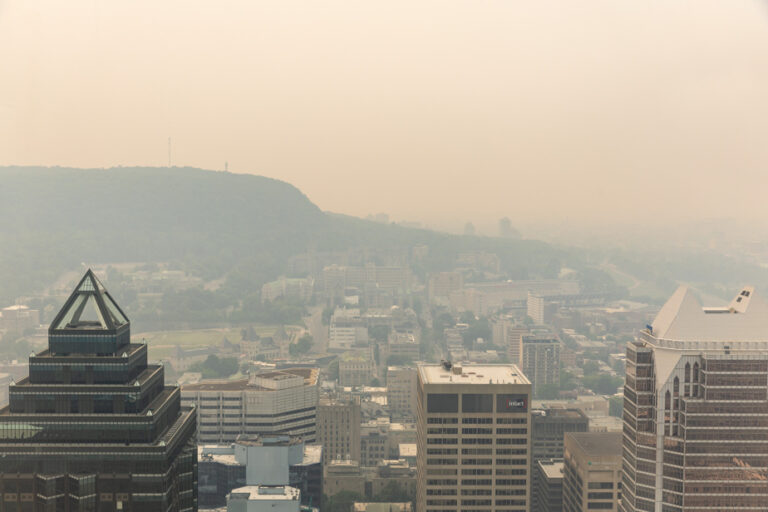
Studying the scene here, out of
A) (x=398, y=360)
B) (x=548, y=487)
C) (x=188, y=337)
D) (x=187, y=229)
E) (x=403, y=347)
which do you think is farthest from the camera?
A: (x=187, y=229)

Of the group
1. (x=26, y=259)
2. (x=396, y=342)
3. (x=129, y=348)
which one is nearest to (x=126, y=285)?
(x=26, y=259)

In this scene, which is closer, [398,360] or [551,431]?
[551,431]

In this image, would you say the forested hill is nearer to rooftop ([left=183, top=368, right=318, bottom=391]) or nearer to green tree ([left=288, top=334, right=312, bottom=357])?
green tree ([left=288, top=334, right=312, bottom=357])

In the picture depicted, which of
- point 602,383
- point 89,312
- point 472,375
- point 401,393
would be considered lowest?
→ point 401,393

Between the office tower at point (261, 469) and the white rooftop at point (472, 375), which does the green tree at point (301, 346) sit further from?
the white rooftop at point (472, 375)

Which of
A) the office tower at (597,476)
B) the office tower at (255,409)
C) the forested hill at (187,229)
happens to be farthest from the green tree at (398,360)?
the office tower at (597,476)

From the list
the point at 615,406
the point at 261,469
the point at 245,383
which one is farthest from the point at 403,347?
the point at 261,469

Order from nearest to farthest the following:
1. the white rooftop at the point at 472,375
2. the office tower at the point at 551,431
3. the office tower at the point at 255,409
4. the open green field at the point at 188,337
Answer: the white rooftop at the point at 472,375
the office tower at the point at 551,431
the office tower at the point at 255,409
the open green field at the point at 188,337

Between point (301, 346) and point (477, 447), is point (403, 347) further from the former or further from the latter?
point (477, 447)
